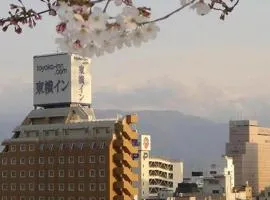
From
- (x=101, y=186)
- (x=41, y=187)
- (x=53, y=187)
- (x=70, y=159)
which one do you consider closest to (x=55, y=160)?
(x=70, y=159)

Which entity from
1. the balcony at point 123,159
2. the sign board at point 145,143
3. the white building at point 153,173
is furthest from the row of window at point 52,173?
the sign board at point 145,143

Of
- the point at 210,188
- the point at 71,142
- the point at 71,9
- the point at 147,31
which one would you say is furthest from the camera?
the point at 210,188

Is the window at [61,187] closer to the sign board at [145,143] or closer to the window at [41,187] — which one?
the window at [41,187]

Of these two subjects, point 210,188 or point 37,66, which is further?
point 210,188

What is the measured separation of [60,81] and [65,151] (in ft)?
26.3

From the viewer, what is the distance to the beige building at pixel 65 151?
255ft

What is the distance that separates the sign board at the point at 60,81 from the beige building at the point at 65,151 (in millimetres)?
110

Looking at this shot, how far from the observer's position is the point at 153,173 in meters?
119

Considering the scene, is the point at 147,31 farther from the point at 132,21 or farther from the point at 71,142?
the point at 71,142

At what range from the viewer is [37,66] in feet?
290

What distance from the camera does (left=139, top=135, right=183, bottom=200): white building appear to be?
376ft

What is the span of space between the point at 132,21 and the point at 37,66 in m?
84.0

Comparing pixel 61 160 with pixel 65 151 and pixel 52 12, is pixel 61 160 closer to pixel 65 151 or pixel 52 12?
pixel 65 151

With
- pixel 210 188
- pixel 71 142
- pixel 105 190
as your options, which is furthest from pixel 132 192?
pixel 210 188
